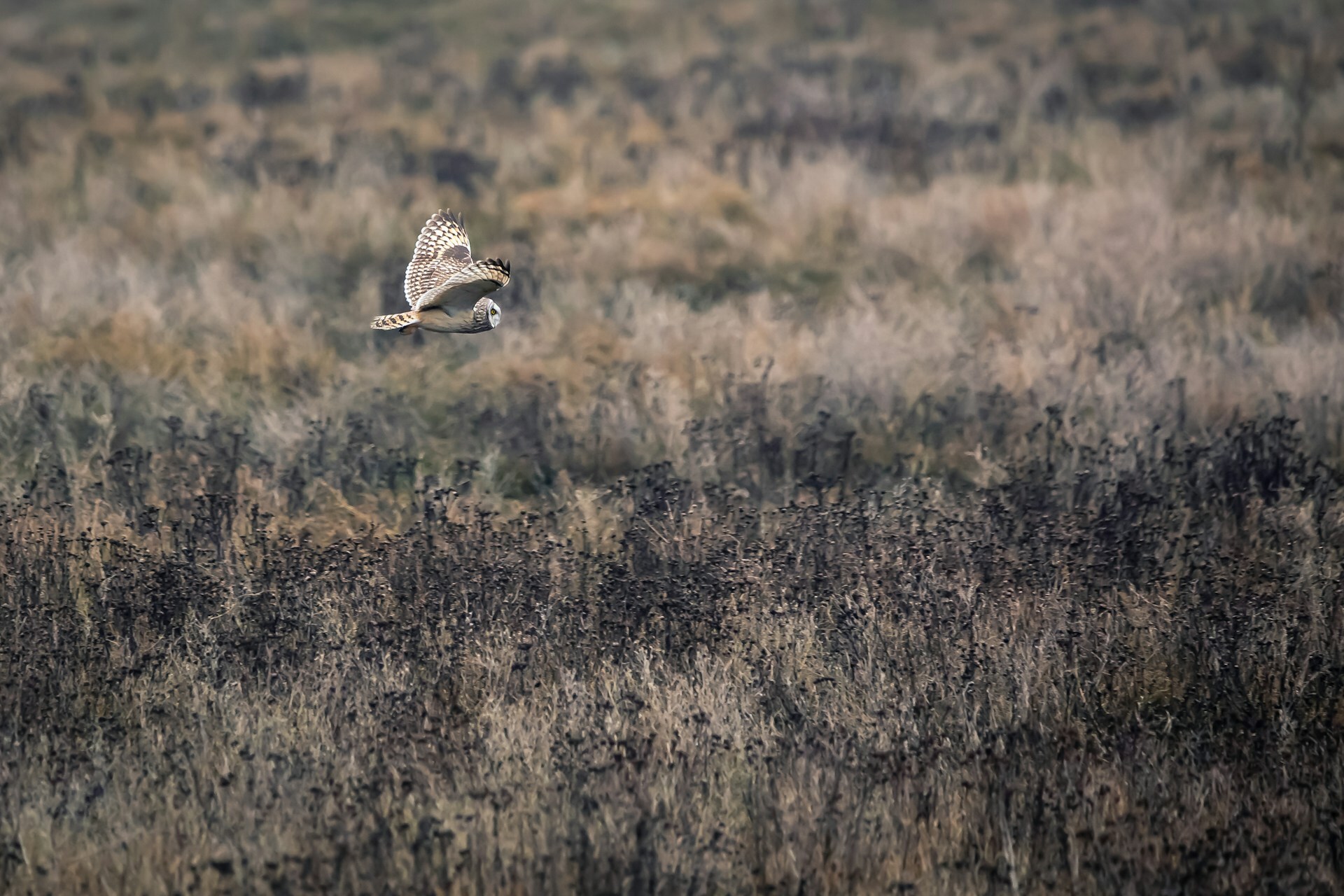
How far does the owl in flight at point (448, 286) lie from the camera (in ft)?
15.9

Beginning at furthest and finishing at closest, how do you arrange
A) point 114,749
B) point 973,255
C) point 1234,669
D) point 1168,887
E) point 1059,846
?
point 973,255 → point 1234,669 → point 114,749 → point 1059,846 → point 1168,887

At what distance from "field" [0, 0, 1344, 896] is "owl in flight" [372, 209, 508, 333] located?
930 mm

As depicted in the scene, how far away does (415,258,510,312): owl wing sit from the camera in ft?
15.7

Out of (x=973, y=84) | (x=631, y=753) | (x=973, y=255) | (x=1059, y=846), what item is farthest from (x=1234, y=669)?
(x=973, y=84)

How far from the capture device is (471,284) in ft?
16.0

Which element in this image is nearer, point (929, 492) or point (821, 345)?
point (929, 492)

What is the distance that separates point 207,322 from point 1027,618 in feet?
19.6

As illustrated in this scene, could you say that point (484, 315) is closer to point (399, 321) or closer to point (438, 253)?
point (399, 321)

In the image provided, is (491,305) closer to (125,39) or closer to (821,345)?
(821,345)

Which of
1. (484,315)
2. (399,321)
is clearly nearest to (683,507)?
(484,315)

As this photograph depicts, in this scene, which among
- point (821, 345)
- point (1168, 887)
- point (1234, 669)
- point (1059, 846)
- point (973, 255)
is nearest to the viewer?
point (1168, 887)

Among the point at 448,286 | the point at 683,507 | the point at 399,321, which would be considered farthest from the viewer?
the point at 683,507

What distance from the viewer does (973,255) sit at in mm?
10492

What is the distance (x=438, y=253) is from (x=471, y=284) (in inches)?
46.8
